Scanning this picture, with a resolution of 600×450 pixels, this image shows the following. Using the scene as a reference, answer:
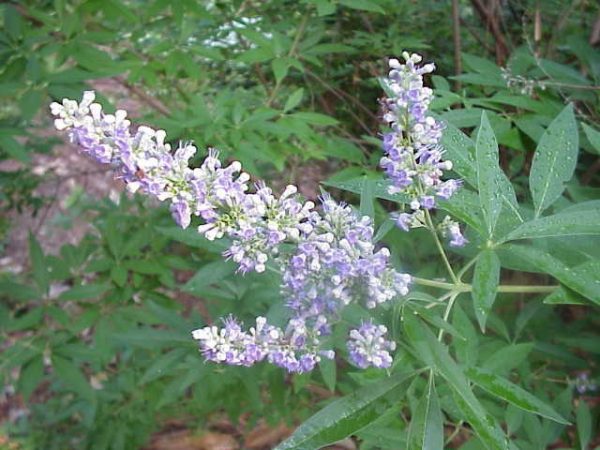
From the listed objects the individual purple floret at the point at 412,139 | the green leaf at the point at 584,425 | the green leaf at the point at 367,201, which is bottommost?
the green leaf at the point at 584,425

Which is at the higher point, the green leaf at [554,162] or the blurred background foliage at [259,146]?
the green leaf at [554,162]

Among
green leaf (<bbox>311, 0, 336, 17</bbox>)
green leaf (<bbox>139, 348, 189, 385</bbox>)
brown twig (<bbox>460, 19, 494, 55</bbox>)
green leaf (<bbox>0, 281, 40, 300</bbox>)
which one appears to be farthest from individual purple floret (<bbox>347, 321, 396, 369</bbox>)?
brown twig (<bbox>460, 19, 494, 55</bbox>)

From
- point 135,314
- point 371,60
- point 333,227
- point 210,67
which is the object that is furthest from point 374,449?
point 210,67

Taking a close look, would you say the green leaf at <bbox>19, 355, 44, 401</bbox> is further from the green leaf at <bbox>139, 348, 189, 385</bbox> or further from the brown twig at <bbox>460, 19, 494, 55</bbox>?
the brown twig at <bbox>460, 19, 494, 55</bbox>

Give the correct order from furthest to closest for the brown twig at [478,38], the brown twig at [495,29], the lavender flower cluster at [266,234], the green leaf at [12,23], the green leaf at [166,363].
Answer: the brown twig at [478,38] → the brown twig at [495,29] → the green leaf at [12,23] → the green leaf at [166,363] → the lavender flower cluster at [266,234]

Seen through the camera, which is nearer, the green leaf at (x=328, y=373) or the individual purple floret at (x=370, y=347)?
the individual purple floret at (x=370, y=347)

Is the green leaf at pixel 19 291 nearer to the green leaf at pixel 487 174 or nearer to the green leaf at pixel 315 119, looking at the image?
the green leaf at pixel 315 119

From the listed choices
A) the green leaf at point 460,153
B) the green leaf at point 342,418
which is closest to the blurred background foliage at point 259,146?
the green leaf at point 460,153
